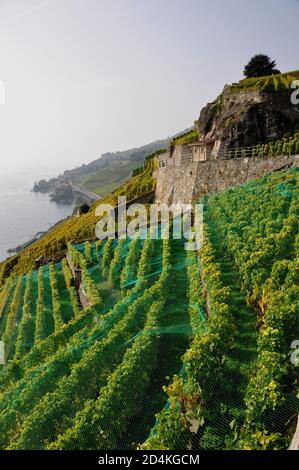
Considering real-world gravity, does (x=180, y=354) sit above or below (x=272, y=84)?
below

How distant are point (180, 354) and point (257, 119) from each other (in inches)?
1115

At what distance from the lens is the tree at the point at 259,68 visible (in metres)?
44.6

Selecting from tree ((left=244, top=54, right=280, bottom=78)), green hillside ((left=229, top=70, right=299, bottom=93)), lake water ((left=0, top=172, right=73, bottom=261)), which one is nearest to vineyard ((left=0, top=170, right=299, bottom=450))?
green hillside ((left=229, top=70, right=299, bottom=93))

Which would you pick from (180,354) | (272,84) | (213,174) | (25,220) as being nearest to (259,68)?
(272,84)

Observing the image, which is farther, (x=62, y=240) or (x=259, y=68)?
(x=259, y=68)

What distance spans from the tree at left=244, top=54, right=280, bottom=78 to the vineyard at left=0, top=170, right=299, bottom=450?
2869 centimetres

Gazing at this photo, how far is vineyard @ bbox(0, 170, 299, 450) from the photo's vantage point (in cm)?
834

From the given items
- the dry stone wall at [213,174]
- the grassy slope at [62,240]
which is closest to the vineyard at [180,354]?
the dry stone wall at [213,174]

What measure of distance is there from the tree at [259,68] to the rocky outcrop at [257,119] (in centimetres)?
819

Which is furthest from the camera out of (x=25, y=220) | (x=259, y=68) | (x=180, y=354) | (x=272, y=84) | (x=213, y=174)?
(x=25, y=220)

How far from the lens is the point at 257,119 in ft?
117

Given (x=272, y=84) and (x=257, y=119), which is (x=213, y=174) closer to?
(x=257, y=119)

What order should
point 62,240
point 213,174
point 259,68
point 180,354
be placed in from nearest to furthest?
point 180,354 → point 213,174 → point 62,240 → point 259,68

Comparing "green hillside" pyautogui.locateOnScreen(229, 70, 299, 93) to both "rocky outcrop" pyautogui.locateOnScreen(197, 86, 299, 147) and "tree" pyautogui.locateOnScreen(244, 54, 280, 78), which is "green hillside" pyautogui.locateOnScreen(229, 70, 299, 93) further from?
"tree" pyautogui.locateOnScreen(244, 54, 280, 78)
